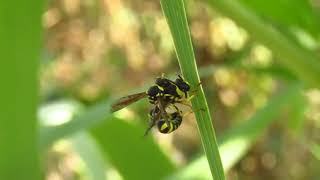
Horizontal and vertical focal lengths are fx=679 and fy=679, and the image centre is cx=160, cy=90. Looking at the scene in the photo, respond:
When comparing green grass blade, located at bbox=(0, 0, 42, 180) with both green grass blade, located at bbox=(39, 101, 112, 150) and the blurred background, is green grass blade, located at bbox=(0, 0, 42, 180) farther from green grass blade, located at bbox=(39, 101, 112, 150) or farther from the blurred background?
the blurred background

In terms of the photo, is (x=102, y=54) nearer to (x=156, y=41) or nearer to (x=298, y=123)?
(x=156, y=41)

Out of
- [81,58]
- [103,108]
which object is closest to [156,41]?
[81,58]

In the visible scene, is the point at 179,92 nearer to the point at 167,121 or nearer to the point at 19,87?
the point at 167,121

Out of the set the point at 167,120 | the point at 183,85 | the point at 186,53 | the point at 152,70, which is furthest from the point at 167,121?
the point at 152,70

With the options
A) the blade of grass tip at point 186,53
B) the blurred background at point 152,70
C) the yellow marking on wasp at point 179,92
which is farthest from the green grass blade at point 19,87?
the blurred background at point 152,70

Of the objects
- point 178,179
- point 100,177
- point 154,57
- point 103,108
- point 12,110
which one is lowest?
point 12,110

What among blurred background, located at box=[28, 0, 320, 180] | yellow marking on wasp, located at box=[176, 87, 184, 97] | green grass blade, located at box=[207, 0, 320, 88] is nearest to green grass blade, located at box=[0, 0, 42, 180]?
yellow marking on wasp, located at box=[176, 87, 184, 97]

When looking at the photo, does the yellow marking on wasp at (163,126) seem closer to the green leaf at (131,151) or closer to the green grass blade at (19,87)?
the green leaf at (131,151)
